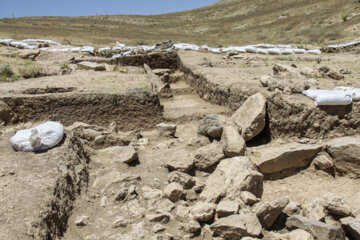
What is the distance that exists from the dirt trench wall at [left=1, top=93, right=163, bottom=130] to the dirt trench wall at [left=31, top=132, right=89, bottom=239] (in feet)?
5.18

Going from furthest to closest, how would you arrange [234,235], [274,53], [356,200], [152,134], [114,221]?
[274,53], [152,134], [356,200], [114,221], [234,235]

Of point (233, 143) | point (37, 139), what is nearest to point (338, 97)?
point (233, 143)

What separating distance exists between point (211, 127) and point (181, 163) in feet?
3.37

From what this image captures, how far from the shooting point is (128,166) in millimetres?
4289

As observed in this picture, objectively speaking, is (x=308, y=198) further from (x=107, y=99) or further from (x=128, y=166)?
(x=107, y=99)

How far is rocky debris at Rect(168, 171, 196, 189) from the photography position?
368 centimetres

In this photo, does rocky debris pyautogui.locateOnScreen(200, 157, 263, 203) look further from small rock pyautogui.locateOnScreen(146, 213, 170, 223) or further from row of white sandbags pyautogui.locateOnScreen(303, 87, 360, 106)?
row of white sandbags pyautogui.locateOnScreen(303, 87, 360, 106)

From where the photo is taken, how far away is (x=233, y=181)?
3488mm

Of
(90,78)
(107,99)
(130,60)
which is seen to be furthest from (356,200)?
(130,60)

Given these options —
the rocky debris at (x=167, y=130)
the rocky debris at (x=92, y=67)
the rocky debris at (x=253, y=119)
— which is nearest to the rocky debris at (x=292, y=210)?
the rocky debris at (x=253, y=119)

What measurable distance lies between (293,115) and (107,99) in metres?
3.63

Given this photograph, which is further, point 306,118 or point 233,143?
point 306,118

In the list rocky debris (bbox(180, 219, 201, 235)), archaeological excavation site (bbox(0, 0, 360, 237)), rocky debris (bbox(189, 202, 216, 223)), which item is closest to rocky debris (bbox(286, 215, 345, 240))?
archaeological excavation site (bbox(0, 0, 360, 237))

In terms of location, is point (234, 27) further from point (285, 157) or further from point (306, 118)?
point (285, 157)
